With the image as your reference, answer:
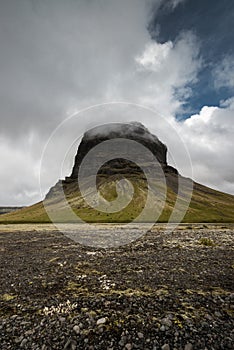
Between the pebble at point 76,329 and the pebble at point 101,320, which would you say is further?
the pebble at point 101,320

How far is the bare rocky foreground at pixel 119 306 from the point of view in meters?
8.05

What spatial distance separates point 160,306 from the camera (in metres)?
10.6

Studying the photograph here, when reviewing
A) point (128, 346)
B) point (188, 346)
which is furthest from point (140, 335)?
point (188, 346)

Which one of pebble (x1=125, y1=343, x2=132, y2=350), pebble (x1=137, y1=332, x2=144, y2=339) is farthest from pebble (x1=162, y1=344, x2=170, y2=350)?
pebble (x1=125, y1=343, x2=132, y2=350)

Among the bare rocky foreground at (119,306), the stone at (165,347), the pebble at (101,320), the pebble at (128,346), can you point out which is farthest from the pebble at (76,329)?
the stone at (165,347)

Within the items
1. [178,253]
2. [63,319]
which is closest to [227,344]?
[63,319]

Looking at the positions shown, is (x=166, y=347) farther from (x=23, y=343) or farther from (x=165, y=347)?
(x=23, y=343)

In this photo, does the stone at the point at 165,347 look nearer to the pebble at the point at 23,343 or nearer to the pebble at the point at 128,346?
the pebble at the point at 128,346

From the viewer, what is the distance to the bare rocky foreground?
8055mm

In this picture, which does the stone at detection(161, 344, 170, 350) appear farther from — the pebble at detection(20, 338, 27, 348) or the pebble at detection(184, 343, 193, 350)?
the pebble at detection(20, 338, 27, 348)

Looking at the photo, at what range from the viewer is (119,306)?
10734mm

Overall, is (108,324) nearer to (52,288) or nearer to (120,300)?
(120,300)

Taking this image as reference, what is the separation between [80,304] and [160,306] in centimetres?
386

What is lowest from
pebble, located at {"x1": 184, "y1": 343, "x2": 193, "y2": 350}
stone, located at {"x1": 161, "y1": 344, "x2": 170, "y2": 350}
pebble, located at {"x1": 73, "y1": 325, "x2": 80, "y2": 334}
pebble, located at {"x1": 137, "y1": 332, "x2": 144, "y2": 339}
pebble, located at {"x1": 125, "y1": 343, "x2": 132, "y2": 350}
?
pebble, located at {"x1": 184, "y1": 343, "x2": 193, "y2": 350}
